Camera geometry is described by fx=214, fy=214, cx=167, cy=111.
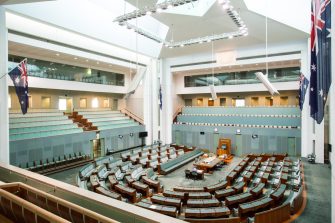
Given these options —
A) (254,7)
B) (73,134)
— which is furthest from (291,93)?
(73,134)

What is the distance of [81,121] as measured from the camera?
1705 centimetres

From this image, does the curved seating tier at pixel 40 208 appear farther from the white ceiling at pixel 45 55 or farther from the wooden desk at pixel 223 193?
the white ceiling at pixel 45 55

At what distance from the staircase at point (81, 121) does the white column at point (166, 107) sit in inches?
277

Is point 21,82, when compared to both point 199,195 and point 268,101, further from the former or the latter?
point 268,101

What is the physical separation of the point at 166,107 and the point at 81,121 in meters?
Answer: 7.96

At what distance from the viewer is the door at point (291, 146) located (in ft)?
53.6

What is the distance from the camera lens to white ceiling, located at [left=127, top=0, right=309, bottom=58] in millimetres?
11276

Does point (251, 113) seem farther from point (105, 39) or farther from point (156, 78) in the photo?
point (105, 39)

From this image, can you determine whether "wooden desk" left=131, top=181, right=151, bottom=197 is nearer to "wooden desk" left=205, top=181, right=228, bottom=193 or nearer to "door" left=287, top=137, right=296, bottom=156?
"wooden desk" left=205, top=181, right=228, bottom=193

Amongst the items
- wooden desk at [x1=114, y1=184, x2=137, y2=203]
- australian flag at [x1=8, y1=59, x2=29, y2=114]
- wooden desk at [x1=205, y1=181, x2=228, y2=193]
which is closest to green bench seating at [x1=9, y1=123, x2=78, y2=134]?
australian flag at [x1=8, y1=59, x2=29, y2=114]

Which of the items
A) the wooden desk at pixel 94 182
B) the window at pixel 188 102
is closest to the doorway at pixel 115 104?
the window at pixel 188 102

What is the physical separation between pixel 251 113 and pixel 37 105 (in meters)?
17.5

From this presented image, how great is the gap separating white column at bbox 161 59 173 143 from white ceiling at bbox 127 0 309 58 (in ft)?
18.1

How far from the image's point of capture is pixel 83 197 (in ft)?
10.1
